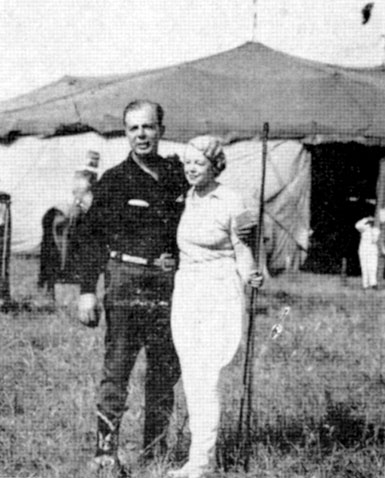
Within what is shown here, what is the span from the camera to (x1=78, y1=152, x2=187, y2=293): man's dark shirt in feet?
13.6

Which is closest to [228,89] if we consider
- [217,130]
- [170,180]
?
[217,130]

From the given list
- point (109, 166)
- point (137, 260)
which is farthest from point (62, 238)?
point (137, 260)

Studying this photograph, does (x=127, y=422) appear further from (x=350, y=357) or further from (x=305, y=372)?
(x=350, y=357)

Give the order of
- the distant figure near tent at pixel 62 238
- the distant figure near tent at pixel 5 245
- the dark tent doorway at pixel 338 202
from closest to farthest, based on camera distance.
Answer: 1. the distant figure near tent at pixel 5 245
2. the distant figure near tent at pixel 62 238
3. the dark tent doorway at pixel 338 202

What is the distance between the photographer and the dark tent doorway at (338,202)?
16.2m

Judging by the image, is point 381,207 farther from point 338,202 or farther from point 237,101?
point 338,202

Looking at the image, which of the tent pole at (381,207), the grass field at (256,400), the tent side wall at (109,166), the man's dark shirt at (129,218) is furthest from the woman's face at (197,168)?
the tent pole at (381,207)

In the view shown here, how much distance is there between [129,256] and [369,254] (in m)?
8.77

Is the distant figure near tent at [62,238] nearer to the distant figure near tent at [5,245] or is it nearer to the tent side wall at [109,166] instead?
the distant figure near tent at [5,245]

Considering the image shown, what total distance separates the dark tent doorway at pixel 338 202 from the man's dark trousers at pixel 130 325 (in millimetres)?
11313

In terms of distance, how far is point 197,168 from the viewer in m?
3.95

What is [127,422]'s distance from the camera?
197 inches

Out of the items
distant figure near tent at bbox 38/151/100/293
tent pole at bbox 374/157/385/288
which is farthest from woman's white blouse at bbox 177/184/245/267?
tent pole at bbox 374/157/385/288

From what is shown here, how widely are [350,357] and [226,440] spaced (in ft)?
8.11
